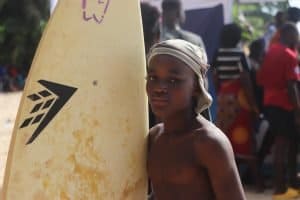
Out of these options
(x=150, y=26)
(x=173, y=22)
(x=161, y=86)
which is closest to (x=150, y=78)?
(x=161, y=86)

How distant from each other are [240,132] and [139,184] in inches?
152

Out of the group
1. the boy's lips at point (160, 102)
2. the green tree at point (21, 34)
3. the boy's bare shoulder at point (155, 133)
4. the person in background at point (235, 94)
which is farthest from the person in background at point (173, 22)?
the green tree at point (21, 34)

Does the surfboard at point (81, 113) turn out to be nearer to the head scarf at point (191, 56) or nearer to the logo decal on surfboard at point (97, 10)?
the logo decal on surfboard at point (97, 10)

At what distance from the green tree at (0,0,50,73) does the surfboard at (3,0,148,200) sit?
17672mm

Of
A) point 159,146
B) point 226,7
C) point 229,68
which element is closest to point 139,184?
point 159,146

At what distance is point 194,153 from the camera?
2.26m

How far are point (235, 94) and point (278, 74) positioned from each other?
0.47 meters

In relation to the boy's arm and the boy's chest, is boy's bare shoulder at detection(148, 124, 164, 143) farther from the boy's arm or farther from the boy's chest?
the boy's arm

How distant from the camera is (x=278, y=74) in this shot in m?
5.82

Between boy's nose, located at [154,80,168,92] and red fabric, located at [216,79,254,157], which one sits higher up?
boy's nose, located at [154,80,168,92]

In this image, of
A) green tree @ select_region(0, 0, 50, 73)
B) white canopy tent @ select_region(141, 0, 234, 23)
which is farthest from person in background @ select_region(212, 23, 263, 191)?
green tree @ select_region(0, 0, 50, 73)

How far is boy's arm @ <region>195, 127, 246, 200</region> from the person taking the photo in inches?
87.5

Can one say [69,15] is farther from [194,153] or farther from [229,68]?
[229,68]

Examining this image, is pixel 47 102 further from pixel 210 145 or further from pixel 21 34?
pixel 21 34
